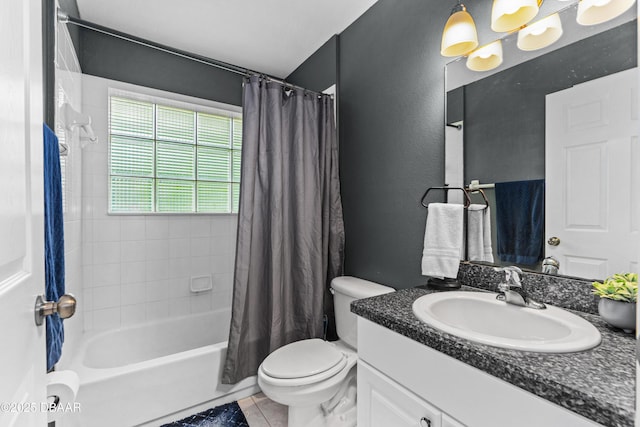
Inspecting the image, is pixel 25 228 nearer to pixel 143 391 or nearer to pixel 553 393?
pixel 553 393

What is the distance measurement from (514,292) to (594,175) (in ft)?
1.47

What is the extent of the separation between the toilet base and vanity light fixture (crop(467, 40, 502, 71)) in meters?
→ 1.57

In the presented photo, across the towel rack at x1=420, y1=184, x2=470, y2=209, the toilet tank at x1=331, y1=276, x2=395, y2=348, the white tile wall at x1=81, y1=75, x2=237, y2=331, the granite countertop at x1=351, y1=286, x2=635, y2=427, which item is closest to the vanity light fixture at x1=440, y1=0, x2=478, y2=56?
the towel rack at x1=420, y1=184, x2=470, y2=209

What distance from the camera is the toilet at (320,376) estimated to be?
136cm

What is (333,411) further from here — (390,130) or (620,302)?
(390,130)

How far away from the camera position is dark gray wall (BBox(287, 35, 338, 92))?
2148 millimetres

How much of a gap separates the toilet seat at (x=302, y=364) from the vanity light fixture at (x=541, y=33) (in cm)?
159

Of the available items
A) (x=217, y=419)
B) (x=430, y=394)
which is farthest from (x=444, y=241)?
(x=217, y=419)

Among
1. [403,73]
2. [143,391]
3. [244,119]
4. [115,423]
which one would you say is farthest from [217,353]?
[403,73]

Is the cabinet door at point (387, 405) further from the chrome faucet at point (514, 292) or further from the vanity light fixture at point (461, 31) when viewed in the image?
the vanity light fixture at point (461, 31)

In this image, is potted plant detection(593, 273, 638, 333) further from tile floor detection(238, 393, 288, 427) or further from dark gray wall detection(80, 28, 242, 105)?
dark gray wall detection(80, 28, 242, 105)

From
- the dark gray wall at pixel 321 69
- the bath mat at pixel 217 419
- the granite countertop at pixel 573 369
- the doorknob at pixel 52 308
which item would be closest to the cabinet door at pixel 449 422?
the granite countertop at pixel 573 369

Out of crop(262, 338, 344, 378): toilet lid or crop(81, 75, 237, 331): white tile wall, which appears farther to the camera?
crop(81, 75, 237, 331): white tile wall

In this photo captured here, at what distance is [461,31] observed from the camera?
121cm
